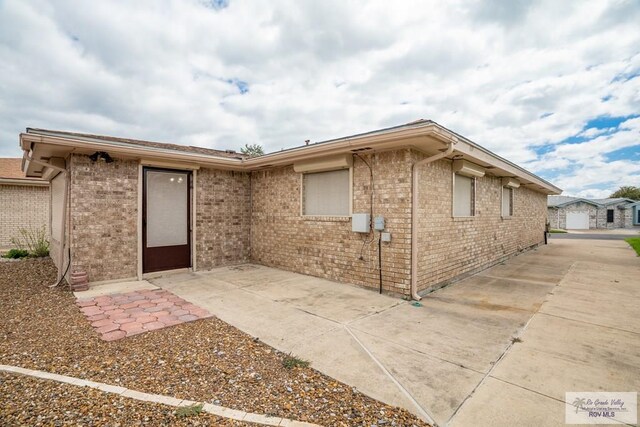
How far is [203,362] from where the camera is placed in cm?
278

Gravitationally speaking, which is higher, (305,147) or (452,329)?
(305,147)

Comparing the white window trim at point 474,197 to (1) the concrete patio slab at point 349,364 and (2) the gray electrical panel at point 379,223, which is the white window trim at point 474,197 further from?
(1) the concrete patio slab at point 349,364

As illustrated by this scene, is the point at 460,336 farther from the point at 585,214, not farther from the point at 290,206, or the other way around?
the point at 585,214

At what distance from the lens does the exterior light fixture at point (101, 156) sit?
5.66 metres

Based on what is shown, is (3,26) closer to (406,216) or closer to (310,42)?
(310,42)

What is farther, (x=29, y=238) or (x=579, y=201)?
(x=579, y=201)

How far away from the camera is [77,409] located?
2.03 meters

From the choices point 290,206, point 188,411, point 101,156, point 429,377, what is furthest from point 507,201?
point 101,156

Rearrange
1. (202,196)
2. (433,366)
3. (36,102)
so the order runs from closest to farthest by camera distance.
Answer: (433,366) → (202,196) → (36,102)

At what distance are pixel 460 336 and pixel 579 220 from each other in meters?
38.0

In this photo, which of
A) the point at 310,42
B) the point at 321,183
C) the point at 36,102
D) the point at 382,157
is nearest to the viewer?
the point at 382,157

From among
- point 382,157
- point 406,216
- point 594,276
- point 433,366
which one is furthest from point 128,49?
point 594,276

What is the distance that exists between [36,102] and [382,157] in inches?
669

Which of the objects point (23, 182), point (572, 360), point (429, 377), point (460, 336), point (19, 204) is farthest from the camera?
point (19, 204)
